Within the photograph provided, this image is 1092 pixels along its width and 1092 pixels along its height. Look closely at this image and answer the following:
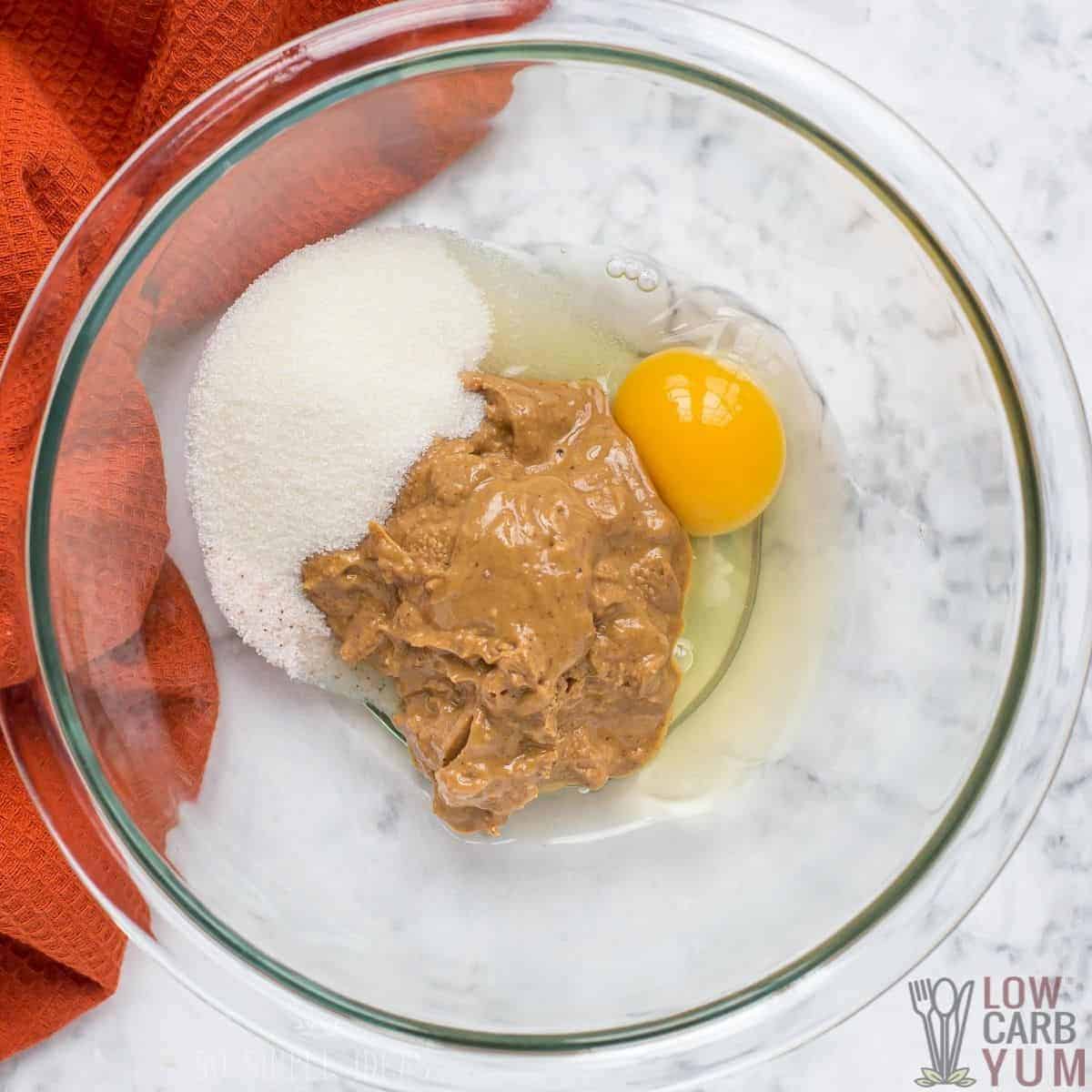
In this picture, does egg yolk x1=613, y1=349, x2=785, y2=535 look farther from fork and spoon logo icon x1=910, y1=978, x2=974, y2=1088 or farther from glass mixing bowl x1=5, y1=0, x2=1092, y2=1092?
fork and spoon logo icon x1=910, y1=978, x2=974, y2=1088

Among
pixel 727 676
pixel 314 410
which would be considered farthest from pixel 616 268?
pixel 727 676

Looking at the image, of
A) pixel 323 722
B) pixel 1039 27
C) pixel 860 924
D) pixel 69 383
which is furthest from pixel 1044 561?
pixel 69 383

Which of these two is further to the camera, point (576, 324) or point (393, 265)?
point (576, 324)

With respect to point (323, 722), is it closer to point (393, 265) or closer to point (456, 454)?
point (456, 454)

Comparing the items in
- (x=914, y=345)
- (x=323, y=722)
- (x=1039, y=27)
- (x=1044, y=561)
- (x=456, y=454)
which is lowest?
(x=323, y=722)

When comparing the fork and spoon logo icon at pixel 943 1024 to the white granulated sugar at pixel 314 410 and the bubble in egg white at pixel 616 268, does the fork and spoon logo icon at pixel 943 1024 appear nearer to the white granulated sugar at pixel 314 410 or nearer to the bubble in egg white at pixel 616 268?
the white granulated sugar at pixel 314 410

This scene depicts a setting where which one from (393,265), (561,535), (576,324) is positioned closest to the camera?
(561,535)
